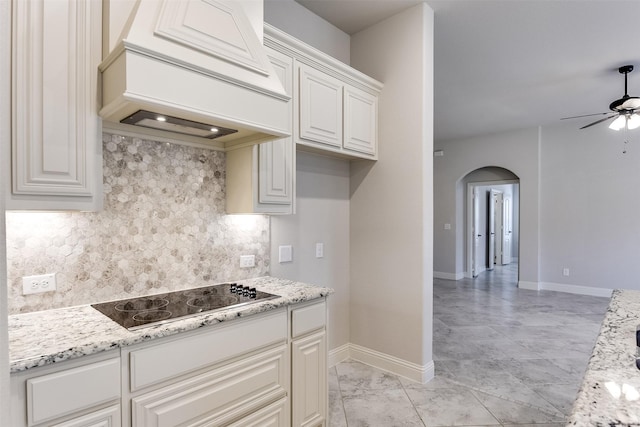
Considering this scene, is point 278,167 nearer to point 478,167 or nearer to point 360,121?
point 360,121

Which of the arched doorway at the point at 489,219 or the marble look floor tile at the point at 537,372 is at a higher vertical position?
the arched doorway at the point at 489,219

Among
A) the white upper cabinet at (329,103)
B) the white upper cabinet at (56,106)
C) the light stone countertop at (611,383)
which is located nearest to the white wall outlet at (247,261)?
the white upper cabinet at (329,103)

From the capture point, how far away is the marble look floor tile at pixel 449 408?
236 cm

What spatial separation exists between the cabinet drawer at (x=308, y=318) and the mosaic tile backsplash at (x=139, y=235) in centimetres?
60

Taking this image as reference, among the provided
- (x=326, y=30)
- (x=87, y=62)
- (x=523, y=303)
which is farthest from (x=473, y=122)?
(x=87, y=62)

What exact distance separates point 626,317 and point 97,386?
86.0 inches

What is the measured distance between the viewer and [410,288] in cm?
292

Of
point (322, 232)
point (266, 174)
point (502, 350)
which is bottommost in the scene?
point (502, 350)

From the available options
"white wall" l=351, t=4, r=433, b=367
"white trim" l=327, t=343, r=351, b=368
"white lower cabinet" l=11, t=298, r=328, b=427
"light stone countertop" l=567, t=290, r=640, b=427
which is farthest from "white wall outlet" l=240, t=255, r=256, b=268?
"light stone countertop" l=567, t=290, r=640, b=427

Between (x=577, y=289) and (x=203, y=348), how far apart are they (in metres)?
6.99

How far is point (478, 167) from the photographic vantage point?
7.21m

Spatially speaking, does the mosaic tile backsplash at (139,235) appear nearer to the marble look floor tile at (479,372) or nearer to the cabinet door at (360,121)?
the cabinet door at (360,121)

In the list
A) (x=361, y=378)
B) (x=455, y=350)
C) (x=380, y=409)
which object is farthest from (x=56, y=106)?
(x=455, y=350)

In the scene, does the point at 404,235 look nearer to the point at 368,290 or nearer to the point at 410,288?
the point at 410,288
